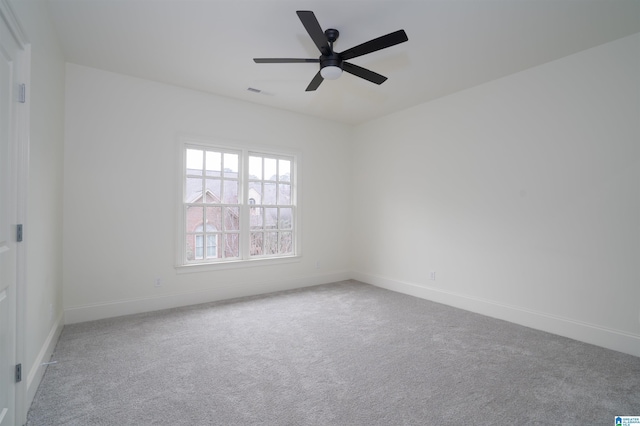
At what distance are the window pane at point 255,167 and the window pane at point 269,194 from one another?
200 mm

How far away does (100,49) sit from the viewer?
3.24m

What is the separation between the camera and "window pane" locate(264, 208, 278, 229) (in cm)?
507

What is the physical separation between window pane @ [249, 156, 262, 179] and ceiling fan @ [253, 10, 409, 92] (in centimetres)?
198

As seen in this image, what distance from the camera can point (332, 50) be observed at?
2734mm

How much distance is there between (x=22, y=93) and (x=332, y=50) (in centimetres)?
217

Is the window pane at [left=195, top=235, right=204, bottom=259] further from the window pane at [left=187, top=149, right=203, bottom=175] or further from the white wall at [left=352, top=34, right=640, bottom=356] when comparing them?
the white wall at [left=352, top=34, right=640, bottom=356]

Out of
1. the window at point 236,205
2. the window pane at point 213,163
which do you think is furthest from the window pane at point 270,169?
the window pane at point 213,163

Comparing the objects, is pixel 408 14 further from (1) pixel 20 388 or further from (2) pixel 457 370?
(1) pixel 20 388

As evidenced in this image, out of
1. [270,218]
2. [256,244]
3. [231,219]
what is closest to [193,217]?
[231,219]

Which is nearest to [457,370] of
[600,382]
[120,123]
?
[600,382]

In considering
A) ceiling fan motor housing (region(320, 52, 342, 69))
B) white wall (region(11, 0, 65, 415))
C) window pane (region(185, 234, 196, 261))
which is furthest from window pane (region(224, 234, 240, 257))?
ceiling fan motor housing (region(320, 52, 342, 69))

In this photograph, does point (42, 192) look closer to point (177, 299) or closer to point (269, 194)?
point (177, 299)

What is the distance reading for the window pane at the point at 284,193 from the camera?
5223mm

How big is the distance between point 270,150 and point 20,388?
3.85 m
